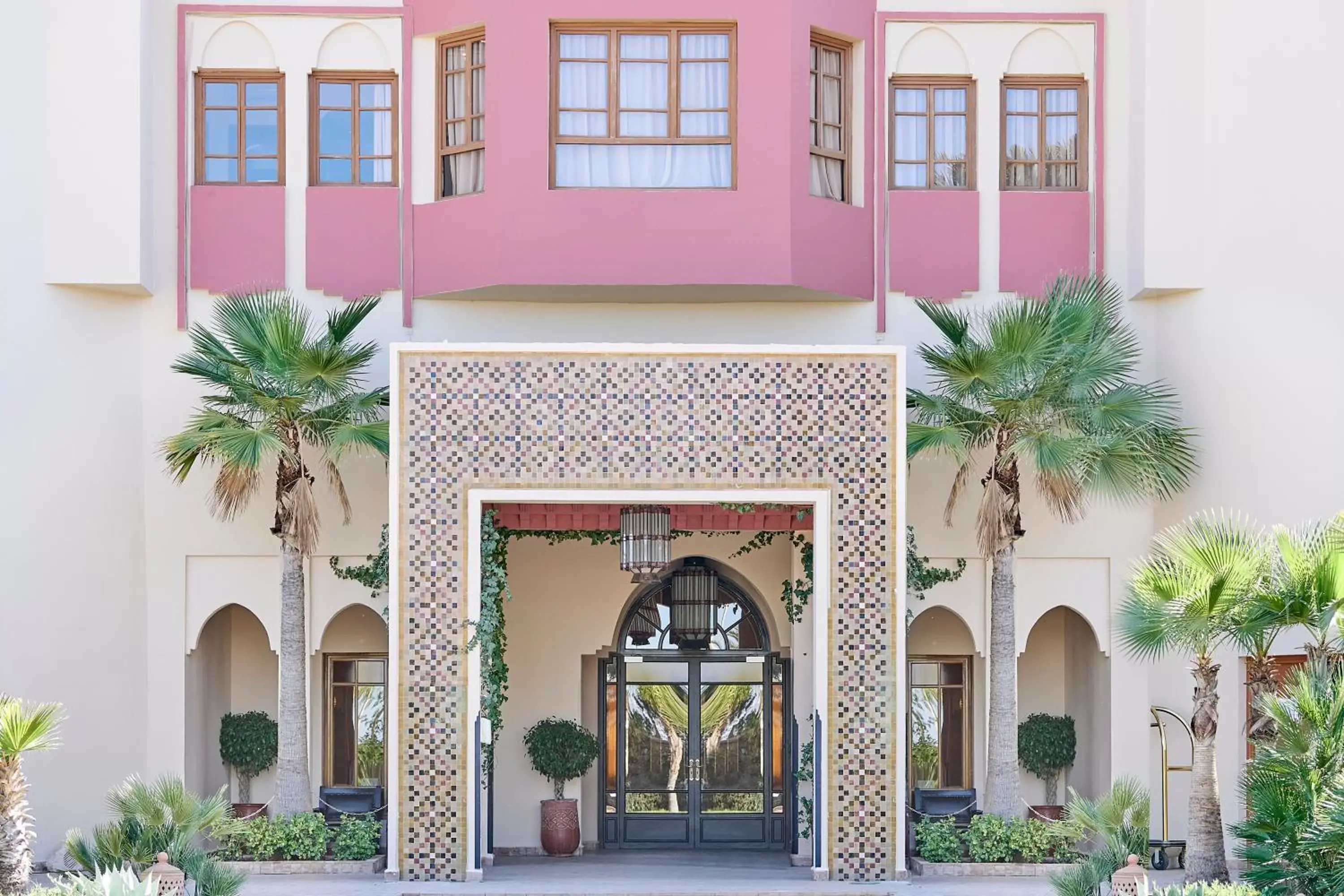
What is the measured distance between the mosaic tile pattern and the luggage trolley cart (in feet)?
7.15

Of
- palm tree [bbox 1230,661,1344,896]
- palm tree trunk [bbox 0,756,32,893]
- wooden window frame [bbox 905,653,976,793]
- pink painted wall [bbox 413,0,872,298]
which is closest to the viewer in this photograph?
palm tree [bbox 1230,661,1344,896]

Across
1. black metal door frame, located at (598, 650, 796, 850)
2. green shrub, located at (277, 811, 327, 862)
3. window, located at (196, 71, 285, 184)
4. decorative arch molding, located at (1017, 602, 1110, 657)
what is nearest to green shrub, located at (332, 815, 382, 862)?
green shrub, located at (277, 811, 327, 862)

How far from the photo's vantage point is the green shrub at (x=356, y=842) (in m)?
14.7

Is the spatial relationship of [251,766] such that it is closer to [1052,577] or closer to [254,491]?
[254,491]

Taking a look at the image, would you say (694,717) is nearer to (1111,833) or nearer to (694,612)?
(694,612)

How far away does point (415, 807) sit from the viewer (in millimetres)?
14125

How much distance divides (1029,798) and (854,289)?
5.23 metres

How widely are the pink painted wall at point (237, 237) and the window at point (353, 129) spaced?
579 mm

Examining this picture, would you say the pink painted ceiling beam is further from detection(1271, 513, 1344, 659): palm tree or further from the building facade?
detection(1271, 513, 1344, 659): palm tree

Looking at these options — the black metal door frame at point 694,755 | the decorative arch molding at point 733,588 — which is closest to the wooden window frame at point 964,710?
the black metal door frame at point 694,755

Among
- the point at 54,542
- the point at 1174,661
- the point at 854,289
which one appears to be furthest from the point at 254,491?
the point at 1174,661

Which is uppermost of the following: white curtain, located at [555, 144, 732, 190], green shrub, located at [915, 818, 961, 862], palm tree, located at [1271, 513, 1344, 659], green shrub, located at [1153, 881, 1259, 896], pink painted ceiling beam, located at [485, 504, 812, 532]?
white curtain, located at [555, 144, 732, 190]

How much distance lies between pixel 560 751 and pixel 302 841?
3.06m

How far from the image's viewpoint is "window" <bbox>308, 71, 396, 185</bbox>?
1658 cm
